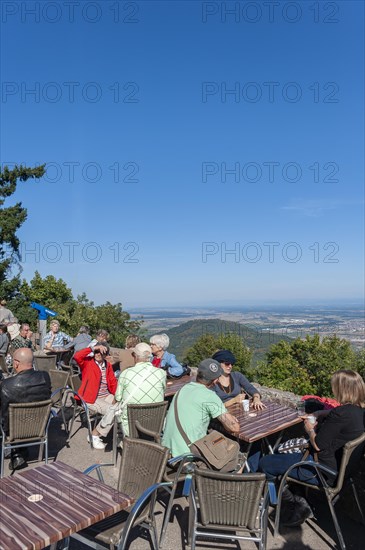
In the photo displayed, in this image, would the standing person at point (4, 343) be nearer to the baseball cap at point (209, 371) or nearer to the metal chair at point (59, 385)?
the metal chair at point (59, 385)

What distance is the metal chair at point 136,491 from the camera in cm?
212

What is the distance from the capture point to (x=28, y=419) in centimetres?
348

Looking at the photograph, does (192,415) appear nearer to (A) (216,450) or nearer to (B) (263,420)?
(A) (216,450)

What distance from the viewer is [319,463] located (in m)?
2.77

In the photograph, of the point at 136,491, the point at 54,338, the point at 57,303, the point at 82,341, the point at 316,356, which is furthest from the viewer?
the point at 316,356

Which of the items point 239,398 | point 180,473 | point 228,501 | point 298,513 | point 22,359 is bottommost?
point 298,513

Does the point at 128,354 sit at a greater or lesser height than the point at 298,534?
greater

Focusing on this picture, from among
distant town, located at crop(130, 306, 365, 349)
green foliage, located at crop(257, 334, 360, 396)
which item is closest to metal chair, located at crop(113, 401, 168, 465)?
distant town, located at crop(130, 306, 365, 349)

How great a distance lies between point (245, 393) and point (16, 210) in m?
16.8

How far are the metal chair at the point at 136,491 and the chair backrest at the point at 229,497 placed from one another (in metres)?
0.27

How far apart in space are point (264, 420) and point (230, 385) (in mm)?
641

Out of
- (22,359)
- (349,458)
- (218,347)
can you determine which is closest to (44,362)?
(22,359)

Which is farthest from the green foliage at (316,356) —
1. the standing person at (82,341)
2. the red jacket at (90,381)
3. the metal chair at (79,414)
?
the red jacket at (90,381)

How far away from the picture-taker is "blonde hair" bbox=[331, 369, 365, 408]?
9.49 ft
